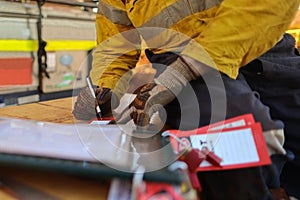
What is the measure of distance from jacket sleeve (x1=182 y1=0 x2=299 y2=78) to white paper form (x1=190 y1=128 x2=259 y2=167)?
16cm

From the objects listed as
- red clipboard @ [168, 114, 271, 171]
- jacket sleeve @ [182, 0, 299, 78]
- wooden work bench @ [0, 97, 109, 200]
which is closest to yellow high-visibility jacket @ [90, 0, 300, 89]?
jacket sleeve @ [182, 0, 299, 78]

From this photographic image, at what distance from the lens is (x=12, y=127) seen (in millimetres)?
576

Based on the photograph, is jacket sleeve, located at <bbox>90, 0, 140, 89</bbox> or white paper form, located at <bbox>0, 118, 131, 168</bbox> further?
jacket sleeve, located at <bbox>90, 0, 140, 89</bbox>

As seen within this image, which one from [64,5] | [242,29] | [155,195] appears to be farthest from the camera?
[64,5]

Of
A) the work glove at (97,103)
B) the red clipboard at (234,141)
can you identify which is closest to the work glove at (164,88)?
the red clipboard at (234,141)

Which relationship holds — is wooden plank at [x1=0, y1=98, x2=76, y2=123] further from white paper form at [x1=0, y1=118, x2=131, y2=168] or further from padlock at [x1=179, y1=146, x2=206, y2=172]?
padlock at [x1=179, y1=146, x2=206, y2=172]

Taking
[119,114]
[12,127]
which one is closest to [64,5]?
[119,114]

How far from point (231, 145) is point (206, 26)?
0.29 meters

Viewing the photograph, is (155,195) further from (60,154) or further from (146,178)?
(60,154)

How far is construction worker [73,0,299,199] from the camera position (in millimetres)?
510

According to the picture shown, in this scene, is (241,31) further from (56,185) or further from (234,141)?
(56,185)

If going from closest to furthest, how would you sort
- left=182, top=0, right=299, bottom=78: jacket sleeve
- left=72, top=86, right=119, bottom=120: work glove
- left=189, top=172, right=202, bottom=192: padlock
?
left=189, top=172, right=202, bottom=192: padlock < left=182, top=0, right=299, bottom=78: jacket sleeve < left=72, top=86, right=119, bottom=120: work glove

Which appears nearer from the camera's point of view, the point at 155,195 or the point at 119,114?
the point at 155,195

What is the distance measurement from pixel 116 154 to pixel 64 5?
2.10 metres
